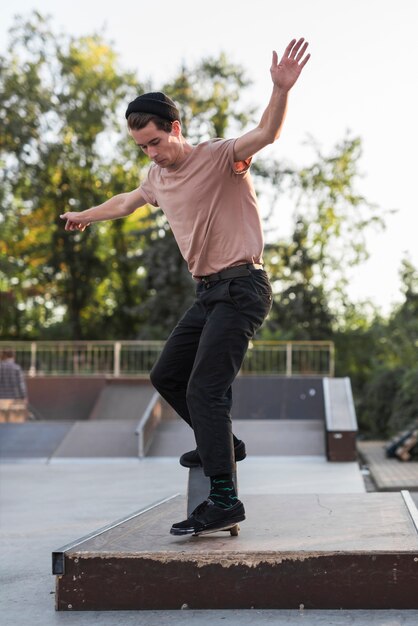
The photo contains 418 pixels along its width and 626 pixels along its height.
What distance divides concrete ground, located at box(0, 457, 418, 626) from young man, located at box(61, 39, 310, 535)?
63cm

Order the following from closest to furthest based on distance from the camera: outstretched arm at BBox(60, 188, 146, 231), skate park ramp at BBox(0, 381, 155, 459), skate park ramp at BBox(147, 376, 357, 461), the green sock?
Result: 1. the green sock
2. outstretched arm at BBox(60, 188, 146, 231)
3. skate park ramp at BBox(147, 376, 357, 461)
4. skate park ramp at BBox(0, 381, 155, 459)

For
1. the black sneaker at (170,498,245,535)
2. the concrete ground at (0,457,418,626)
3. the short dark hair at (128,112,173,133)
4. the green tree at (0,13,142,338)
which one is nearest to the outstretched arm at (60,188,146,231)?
the short dark hair at (128,112,173,133)

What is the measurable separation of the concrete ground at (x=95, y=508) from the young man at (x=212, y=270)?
631mm

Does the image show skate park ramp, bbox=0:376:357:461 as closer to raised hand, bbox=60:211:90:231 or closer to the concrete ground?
the concrete ground

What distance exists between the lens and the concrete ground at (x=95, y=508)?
316 centimetres

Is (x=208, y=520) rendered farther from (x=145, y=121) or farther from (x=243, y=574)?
(x=145, y=121)

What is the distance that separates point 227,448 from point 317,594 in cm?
82

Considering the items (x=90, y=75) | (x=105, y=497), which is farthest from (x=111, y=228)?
(x=105, y=497)

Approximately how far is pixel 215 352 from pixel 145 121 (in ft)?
3.25

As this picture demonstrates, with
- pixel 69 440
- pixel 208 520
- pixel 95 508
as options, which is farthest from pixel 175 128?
pixel 69 440

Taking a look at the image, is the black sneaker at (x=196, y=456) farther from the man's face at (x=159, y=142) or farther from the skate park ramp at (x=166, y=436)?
the skate park ramp at (x=166, y=436)

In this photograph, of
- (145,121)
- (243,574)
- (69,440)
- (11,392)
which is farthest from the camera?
(11,392)

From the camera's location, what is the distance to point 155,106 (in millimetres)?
3945

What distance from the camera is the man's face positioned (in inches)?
155
